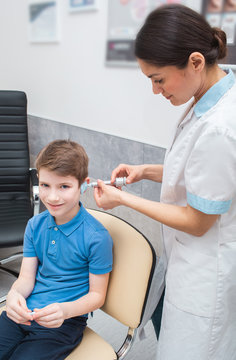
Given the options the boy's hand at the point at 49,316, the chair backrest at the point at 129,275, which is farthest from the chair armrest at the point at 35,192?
the boy's hand at the point at 49,316

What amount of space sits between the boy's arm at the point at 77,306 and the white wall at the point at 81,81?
2.91 ft

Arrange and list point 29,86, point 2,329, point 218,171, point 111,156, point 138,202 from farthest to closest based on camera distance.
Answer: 1. point 29,86
2. point 111,156
3. point 2,329
4. point 138,202
5. point 218,171

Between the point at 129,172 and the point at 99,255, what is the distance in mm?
344

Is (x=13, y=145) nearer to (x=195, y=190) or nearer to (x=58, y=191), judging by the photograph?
(x=58, y=191)

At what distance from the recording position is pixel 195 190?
893 mm

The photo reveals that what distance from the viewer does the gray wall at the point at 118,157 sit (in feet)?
6.09

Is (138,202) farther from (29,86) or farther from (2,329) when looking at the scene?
(29,86)

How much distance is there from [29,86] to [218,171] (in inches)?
84.0

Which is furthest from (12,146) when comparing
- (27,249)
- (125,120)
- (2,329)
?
(2,329)

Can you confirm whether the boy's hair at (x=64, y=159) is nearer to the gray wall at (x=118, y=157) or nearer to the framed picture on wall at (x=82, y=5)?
the gray wall at (x=118, y=157)

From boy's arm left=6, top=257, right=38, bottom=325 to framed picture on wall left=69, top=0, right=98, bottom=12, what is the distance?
1473mm

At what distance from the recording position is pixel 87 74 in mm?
2117

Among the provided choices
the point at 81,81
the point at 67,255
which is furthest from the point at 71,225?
the point at 81,81

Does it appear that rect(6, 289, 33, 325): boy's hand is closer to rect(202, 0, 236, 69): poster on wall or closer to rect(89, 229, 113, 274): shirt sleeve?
rect(89, 229, 113, 274): shirt sleeve
